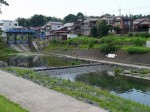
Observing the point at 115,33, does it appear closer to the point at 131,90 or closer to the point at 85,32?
the point at 85,32

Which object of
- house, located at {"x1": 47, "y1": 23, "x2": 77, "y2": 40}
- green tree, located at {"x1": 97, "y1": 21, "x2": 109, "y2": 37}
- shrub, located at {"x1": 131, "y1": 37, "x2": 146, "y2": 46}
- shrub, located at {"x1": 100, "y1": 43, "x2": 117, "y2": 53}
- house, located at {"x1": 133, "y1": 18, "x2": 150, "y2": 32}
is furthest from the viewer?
house, located at {"x1": 47, "y1": 23, "x2": 77, "y2": 40}

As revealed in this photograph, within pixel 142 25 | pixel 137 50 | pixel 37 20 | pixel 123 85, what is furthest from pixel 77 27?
pixel 123 85

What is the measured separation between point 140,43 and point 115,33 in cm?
1529

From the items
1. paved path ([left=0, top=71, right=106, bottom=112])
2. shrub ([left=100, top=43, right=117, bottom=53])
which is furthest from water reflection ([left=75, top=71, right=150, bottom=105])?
shrub ([left=100, top=43, right=117, bottom=53])

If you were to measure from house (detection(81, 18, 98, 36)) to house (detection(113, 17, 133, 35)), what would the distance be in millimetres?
9360

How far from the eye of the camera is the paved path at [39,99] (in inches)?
494

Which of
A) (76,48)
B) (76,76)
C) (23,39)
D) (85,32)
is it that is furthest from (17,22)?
(76,76)

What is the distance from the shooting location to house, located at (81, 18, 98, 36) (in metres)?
65.6

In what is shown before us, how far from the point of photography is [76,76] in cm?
2936

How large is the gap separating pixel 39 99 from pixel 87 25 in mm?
53864

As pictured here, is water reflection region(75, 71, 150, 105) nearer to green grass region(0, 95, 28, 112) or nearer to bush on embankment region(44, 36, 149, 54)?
green grass region(0, 95, 28, 112)

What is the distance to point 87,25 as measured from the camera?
220 ft

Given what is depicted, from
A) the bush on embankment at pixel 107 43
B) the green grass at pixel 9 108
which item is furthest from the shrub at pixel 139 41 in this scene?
the green grass at pixel 9 108

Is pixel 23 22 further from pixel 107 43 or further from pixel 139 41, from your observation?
pixel 139 41
